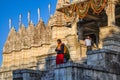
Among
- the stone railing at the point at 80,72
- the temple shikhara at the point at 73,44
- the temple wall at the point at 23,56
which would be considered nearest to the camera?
the stone railing at the point at 80,72

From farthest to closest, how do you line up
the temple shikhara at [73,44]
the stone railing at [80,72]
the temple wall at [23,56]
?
the temple wall at [23,56] → the temple shikhara at [73,44] → the stone railing at [80,72]

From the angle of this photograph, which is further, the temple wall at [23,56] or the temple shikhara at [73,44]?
the temple wall at [23,56]

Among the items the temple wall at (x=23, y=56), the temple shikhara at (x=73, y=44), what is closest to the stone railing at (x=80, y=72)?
the temple shikhara at (x=73, y=44)

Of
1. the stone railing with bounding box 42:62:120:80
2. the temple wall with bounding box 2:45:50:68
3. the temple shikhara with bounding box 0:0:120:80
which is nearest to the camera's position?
the stone railing with bounding box 42:62:120:80

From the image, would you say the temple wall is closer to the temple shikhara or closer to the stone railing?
the temple shikhara

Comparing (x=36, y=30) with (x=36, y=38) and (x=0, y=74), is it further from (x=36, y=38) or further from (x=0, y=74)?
(x=0, y=74)

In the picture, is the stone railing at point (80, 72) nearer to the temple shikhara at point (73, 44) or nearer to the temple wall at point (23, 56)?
the temple shikhara at point (73, 44)

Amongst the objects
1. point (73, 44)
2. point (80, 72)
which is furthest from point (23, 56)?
point (80, 72)

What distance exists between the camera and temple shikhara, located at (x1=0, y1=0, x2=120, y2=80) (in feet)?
75.8

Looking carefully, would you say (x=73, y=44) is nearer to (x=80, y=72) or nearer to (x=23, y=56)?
(x=80, y=72)

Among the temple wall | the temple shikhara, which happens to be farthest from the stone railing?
the temple wall

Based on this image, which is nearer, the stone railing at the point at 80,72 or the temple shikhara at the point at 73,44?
the stone railing at the point at 80,72

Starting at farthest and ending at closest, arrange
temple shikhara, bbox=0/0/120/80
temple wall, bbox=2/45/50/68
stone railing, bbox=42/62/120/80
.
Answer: temple wall, bbox=2/45/50/68
temple shikhara, bbox=0/0/120/80
stone railing, bbox=42/62/120/80

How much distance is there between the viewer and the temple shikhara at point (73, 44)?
23.1 meters
